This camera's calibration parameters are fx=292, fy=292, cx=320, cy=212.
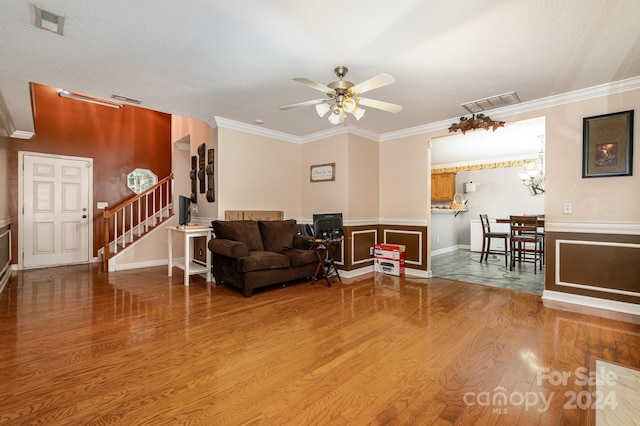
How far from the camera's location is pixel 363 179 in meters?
5.22

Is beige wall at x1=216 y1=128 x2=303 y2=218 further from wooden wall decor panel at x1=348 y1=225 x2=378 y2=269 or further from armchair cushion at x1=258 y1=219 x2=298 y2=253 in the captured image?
wooden wall decor panel at x1=348 y1=225 x2=378 y2=269

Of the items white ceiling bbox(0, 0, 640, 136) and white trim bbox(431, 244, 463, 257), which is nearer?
white ceiling bbox(0, 0, 640, 136)

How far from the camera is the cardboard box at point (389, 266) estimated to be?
498cm

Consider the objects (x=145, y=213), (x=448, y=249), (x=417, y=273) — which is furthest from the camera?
(x=448, y=249)

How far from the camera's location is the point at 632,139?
126 inches

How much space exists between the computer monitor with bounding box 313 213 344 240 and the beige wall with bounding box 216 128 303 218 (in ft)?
3.58

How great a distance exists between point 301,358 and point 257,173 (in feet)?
11.7

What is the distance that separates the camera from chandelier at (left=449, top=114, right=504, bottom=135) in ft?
13.6

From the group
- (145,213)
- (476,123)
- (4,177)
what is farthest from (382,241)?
(4,177)

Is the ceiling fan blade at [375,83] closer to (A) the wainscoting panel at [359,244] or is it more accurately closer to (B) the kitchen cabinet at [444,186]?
(A) the wainscoting panel at [359,244]

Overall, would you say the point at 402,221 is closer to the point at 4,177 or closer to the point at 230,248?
the point at 230,248

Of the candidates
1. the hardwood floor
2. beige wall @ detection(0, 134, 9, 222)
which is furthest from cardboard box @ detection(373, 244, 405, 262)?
beige wall @ detection(0, 134, 9, 222)

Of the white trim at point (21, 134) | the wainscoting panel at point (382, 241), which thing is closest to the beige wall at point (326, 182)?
the wainscoting panel at point (382, 241)

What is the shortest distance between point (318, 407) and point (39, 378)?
184 cm
